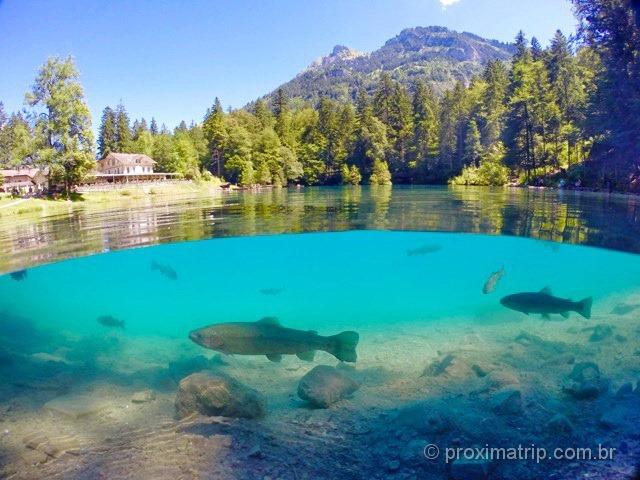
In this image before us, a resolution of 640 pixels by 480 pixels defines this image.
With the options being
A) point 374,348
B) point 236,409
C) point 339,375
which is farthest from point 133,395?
point 374,348

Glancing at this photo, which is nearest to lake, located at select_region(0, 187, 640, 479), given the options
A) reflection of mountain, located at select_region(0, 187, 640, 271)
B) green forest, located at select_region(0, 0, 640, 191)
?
reflection of mountain, located at select_region(0, 187, 640, 271)

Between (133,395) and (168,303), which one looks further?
(168,303)

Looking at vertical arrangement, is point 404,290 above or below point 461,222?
below

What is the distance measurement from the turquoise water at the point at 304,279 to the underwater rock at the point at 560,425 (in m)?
10.2

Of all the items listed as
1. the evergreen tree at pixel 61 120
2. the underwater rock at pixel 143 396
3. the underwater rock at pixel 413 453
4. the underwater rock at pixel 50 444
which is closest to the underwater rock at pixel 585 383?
the underwater rock at pixel 413 453

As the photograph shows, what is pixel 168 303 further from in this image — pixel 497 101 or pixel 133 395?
pixel 497 101

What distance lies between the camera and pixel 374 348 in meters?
8.77

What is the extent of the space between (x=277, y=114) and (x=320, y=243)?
88557mm

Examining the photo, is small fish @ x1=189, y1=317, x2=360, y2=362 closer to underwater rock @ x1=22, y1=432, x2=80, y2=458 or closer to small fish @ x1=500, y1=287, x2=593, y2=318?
underwater rock @ x1=22, y1=432, x2=80, y2=458

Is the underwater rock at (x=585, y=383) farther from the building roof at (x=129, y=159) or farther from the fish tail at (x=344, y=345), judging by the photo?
the building roof at (x=129, y=159)

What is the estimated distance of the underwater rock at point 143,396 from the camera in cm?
578

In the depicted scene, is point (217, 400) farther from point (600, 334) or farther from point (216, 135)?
point (216, 135)

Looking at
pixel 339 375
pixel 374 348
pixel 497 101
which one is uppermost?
pixel 497 101

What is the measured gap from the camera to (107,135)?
102 m
